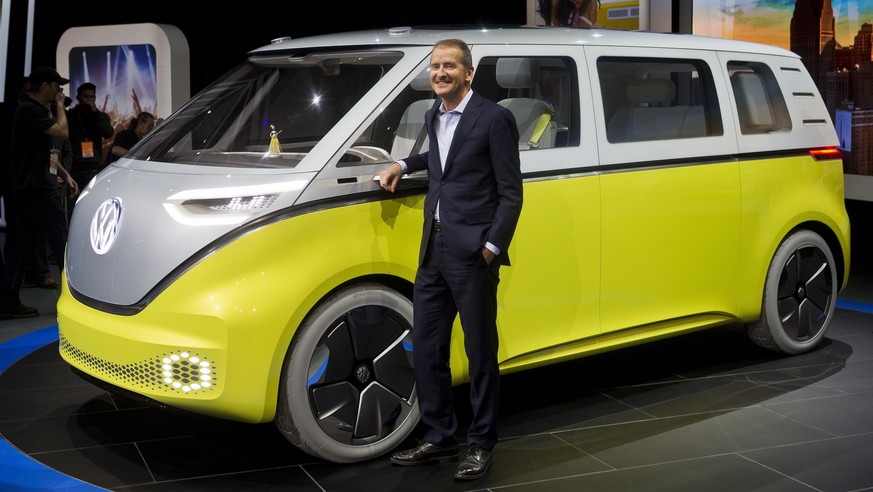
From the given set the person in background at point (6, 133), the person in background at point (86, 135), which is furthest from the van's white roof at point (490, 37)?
the person in background at point (6, 133)

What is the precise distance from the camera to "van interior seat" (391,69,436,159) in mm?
4238

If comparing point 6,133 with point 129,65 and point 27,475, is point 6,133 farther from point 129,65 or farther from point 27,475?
point 27,475

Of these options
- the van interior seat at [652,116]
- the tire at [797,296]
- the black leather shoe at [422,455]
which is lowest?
the black leather shoe at [422,455]

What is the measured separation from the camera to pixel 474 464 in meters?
3.99

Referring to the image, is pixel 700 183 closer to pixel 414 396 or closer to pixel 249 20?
pixel 414 396

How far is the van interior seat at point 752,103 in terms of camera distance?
5.49m

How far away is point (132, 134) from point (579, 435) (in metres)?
5.97

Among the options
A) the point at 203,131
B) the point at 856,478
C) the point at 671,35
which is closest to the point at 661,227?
the point at 671,35

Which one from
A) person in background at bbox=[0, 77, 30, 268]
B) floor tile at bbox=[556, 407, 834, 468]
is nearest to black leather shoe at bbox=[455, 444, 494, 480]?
floor tile at bbox=[556, 407, 834, 468]

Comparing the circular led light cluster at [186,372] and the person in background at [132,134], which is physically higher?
the person in background at [132,134]

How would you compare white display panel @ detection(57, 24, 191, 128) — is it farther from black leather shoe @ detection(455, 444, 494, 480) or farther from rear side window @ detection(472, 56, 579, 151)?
black leather shoe @ detection(455, 444, 494, 480)

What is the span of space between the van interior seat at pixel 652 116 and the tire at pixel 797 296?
37.4 inches

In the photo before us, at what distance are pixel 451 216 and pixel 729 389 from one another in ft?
6.90

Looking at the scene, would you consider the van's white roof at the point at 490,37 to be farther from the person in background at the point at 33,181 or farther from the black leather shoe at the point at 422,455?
the person in background at the point at 33,181
